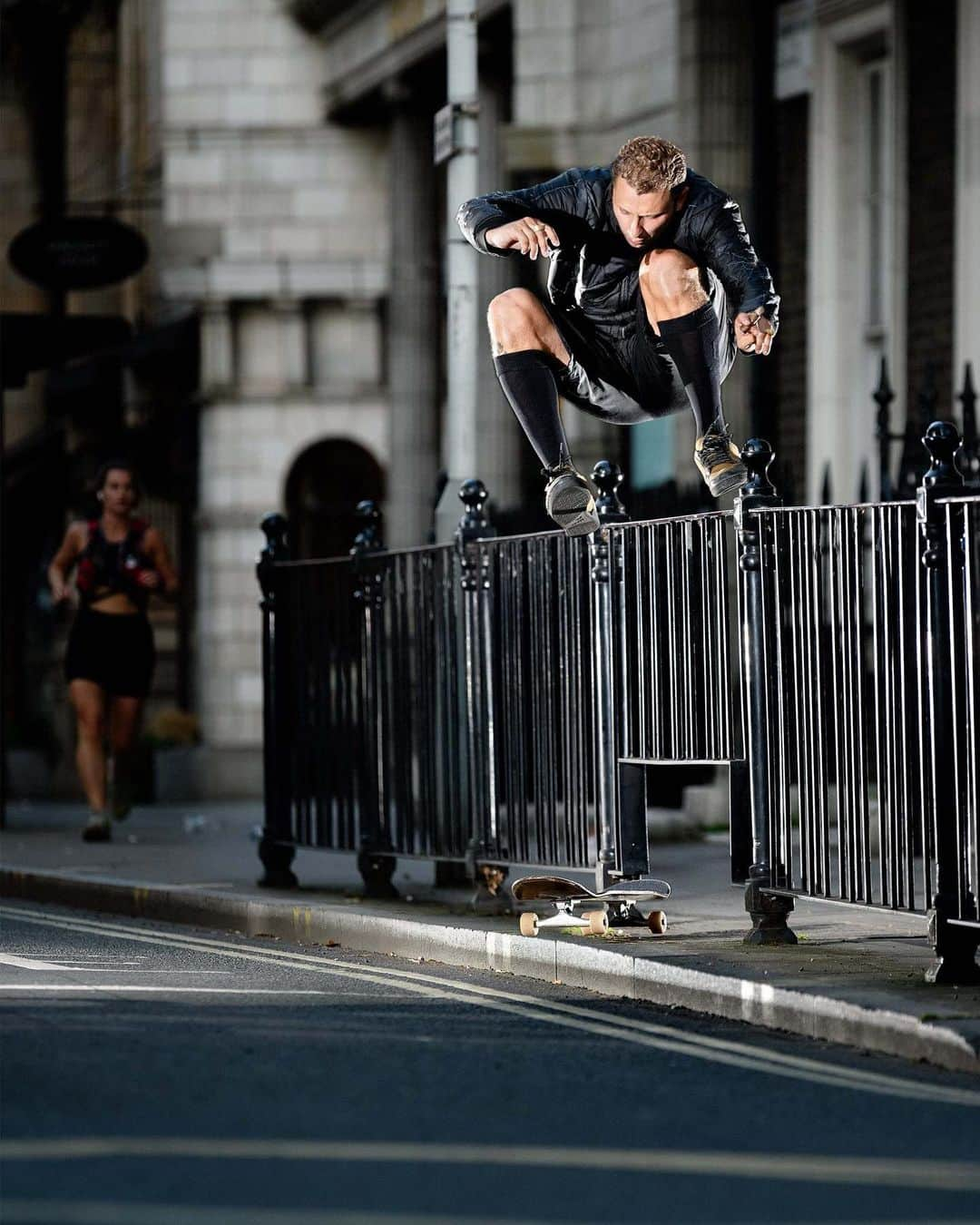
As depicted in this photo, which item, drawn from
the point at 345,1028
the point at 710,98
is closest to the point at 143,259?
the point at 710,98

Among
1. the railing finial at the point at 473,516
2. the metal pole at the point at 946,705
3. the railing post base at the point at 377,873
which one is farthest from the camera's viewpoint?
the railing post base at the point at 377,873

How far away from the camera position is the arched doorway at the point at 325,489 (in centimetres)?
2478

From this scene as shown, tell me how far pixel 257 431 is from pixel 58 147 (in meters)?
10.5

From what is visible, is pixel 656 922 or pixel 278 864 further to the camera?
pixel 278 864

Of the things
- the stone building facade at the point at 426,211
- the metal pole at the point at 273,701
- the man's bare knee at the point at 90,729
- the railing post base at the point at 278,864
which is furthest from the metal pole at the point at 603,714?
the stone building facade at the point at 426,211

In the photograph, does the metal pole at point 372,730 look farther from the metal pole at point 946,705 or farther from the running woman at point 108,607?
the running woman at point 108,607

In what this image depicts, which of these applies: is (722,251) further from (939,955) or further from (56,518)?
(56,518)

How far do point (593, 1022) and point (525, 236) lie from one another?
2.95m

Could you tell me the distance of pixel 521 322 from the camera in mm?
10391

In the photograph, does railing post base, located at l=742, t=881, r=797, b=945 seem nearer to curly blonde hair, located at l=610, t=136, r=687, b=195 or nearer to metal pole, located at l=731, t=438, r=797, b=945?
metal pole, located at l=731, t=438, r=797, b=945

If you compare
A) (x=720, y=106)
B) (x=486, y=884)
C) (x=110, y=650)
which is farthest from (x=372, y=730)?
(x=720, y=106)

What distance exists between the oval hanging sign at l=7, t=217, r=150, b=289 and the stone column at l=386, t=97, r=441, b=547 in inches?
92.8

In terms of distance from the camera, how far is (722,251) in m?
9.94

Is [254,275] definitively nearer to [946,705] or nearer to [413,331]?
[413,331]
